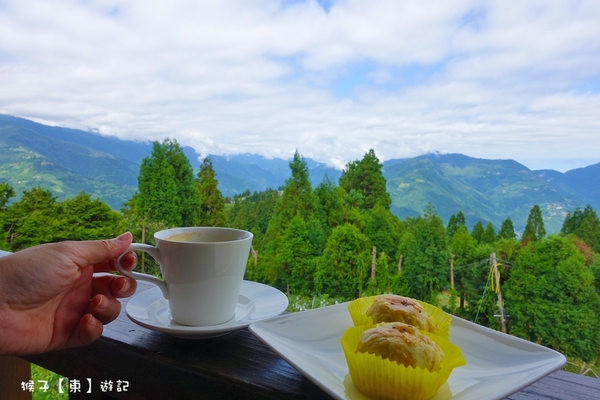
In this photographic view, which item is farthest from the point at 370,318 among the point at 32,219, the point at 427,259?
the point at 32,219

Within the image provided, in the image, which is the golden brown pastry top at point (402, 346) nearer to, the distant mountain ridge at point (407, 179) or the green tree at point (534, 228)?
the green tree at point (534, 228)

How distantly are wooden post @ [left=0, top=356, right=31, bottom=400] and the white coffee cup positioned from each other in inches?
11.7

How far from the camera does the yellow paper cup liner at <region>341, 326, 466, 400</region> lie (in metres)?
0.29

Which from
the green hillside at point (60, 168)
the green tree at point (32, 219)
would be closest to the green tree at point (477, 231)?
the green hillside at point (60, 168)

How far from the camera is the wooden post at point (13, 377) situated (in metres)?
0.56

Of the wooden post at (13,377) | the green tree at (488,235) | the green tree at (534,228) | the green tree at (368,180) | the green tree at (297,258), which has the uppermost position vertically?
the green tree at (368,180)

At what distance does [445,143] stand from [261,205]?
200 cm

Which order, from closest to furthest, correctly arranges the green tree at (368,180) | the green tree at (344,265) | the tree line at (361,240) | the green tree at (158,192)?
the tree line at (361,240) → the green tree at (344,265) → the green tree at (158,192) → the green tree at (368,180)

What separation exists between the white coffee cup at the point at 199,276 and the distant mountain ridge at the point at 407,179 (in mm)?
2303

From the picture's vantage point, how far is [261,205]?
328 centimetres

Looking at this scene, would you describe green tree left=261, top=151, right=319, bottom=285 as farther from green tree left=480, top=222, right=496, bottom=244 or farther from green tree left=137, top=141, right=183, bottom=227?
green tree left=480, top=222, right=496, bottom=244

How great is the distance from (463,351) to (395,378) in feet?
0.34

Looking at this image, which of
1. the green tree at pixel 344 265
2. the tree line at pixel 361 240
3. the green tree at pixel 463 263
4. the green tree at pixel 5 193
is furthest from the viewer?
the green tree at pixel 5 193

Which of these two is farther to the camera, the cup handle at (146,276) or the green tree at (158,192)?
the green tree at (158,192)
